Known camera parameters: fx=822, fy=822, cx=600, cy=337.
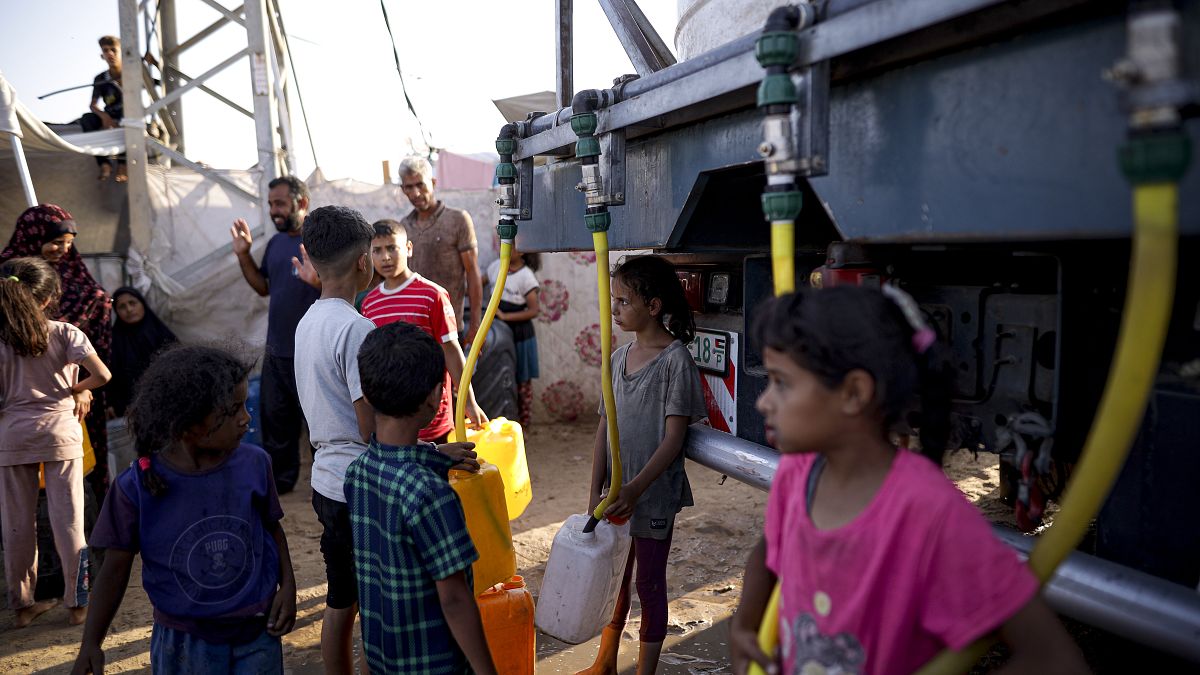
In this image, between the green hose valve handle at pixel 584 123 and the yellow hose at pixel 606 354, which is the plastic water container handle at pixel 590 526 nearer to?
the yellow hose at pixel 606 354

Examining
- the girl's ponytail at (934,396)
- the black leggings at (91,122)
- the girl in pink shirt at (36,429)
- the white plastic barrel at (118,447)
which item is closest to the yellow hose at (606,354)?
the girl's ponytail at (934,396)

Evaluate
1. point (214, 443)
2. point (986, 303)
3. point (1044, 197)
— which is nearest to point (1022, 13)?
point (1044, 197)

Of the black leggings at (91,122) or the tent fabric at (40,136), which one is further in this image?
the black leggings at (91,122)

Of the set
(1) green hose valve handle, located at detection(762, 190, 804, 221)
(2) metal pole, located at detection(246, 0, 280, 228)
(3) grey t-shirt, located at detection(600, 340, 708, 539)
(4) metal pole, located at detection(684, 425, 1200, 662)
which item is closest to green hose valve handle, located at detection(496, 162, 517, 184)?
(3) grey t-shirt, located at detection(600, 340, 708, 539)

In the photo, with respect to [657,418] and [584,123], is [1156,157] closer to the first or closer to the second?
[584,123]

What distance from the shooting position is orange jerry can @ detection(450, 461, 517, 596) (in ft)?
7.75

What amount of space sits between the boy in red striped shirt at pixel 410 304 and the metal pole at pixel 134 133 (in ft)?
13.8

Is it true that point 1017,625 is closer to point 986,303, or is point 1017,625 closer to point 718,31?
point 986,303

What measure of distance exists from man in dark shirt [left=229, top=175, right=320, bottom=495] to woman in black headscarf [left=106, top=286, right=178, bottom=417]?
2.85 ft

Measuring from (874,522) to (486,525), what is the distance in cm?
144

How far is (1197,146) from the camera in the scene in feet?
3.28

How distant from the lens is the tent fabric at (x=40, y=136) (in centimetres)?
521

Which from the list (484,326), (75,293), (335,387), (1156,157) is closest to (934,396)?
(1156,157)

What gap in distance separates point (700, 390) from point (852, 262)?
32.0 inches
